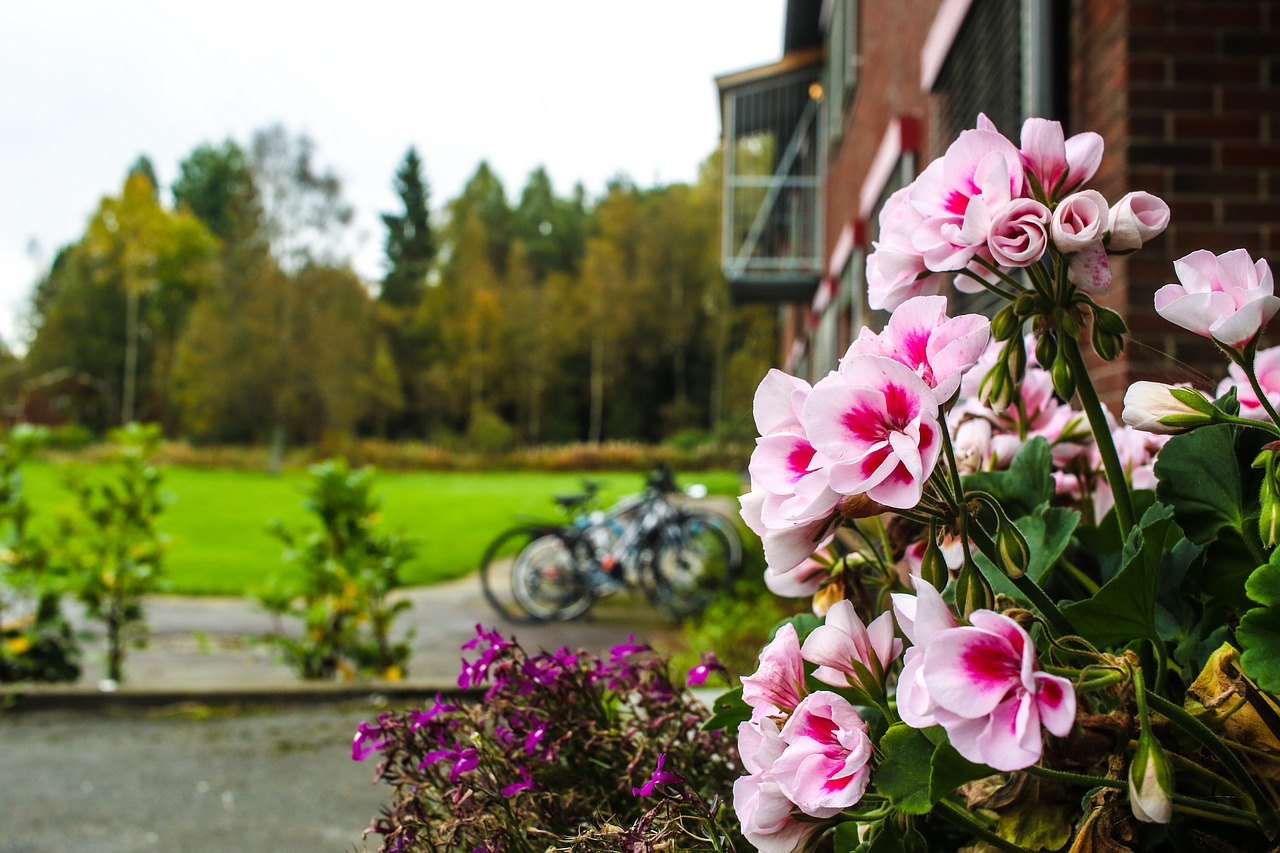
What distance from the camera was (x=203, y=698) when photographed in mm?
4746

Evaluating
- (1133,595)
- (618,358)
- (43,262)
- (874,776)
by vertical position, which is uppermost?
(43,262)

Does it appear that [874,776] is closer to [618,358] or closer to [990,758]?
[990,758]

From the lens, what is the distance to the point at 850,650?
2.21 ft

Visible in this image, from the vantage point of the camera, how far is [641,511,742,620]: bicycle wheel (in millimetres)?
6914

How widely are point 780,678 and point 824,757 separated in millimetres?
84

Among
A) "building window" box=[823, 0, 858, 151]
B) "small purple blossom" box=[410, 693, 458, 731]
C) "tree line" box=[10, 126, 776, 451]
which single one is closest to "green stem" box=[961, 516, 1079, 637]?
"small purple blossom" box=[410, 693, 458, 731]

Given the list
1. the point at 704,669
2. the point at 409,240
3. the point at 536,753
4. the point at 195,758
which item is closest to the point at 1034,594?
the point at 704,669

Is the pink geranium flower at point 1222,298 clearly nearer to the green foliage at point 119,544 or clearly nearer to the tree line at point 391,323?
the green foliage at point 119,544

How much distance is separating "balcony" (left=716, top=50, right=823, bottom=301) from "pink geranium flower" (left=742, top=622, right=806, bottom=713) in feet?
34.4

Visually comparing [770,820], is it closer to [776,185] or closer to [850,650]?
[850,650]

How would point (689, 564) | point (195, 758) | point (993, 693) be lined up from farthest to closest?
point (689, 564)
point (195, 758)
point (993, 693)

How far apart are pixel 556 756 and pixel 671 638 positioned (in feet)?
17.6

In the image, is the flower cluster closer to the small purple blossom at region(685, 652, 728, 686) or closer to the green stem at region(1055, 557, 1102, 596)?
the green stem at region(1055, 557, 1102, 596)

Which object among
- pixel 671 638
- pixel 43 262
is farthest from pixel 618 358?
pixel 671 638
